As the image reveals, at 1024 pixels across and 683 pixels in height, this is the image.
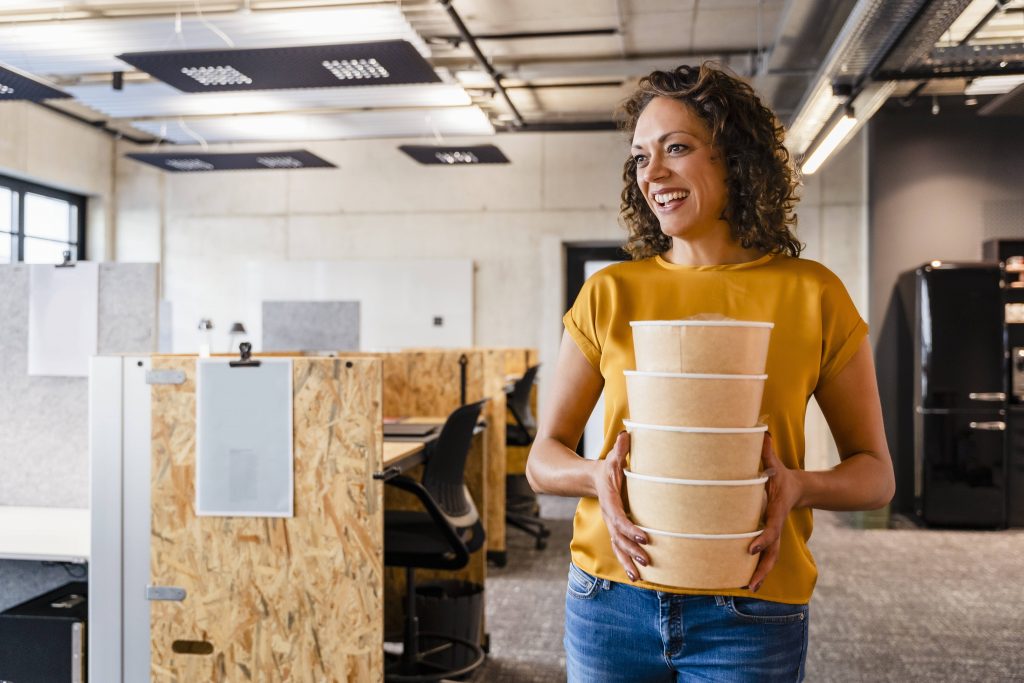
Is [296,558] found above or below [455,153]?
below

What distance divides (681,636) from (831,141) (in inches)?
195

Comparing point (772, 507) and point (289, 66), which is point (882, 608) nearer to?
point (772, 507)

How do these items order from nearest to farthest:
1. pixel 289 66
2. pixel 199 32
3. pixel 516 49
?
pixel 289 66 < pixel 199 32 < pixel 516 49

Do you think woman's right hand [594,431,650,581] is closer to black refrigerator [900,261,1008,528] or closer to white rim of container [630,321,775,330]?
white rim of container [630,321,775,330]

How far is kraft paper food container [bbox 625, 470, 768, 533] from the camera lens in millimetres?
772

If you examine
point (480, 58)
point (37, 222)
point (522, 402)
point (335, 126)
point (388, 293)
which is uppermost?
point (480, 58)

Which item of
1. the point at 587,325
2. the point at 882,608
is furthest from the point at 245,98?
the point at 587,325

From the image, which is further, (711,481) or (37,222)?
(37,222)

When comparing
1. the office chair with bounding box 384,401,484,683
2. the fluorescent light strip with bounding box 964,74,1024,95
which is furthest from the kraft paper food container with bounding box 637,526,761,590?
the fluorescent light strip with bounding box 964,74,1024,95

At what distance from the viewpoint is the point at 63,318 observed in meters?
2.76

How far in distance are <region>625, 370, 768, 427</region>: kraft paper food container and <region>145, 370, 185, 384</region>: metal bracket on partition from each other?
1.83 metres

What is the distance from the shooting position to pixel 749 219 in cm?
96

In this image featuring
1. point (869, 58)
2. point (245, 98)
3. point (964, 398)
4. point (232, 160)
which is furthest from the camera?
point (232, 160)

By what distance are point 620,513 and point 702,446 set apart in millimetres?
113
